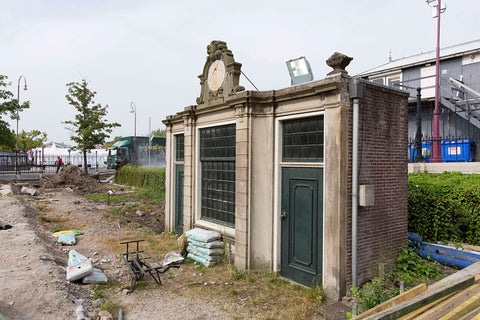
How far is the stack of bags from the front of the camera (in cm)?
801

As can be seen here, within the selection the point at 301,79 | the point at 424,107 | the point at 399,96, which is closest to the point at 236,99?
the point at 301,79

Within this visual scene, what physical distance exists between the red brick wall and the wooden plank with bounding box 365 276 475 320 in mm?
1710

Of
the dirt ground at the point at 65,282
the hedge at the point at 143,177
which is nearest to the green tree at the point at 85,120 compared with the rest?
the hedge at the point at 143,177

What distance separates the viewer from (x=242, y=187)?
7.48 meters

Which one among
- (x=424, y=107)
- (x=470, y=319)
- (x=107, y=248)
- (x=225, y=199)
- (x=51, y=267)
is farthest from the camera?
(x=424, y=107)

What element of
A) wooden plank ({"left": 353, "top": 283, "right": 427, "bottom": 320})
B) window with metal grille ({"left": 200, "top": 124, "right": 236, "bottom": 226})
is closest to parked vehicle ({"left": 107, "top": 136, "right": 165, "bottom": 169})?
window with metal grille ({"left": 200, "top": 124, "right": 236, "bottom": 226})

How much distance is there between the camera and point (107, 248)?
942cm

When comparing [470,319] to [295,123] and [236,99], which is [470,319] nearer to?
[295,123]

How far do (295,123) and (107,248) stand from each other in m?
6.49

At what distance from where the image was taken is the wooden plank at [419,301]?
3.57 metres

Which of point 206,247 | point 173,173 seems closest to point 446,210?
point 206,247

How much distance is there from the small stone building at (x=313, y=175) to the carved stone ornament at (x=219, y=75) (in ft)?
0.12

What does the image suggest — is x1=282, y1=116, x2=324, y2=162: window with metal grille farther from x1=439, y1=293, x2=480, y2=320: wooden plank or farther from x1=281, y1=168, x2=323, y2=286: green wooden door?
x1=439, y1=293, x2=480, y2=320: wooden plank

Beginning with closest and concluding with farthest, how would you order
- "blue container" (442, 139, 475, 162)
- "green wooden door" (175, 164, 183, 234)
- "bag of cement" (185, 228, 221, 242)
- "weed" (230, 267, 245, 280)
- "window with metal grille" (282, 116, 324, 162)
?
"window with metal grille" (282, 116, 324, 162), "weed" (230, 267, 245, 280), "bag of cement" (185, 228, 221, 242), "green wooden door" (175, 164, 183, 234), "blue container" (442, 139, 475, 162)
